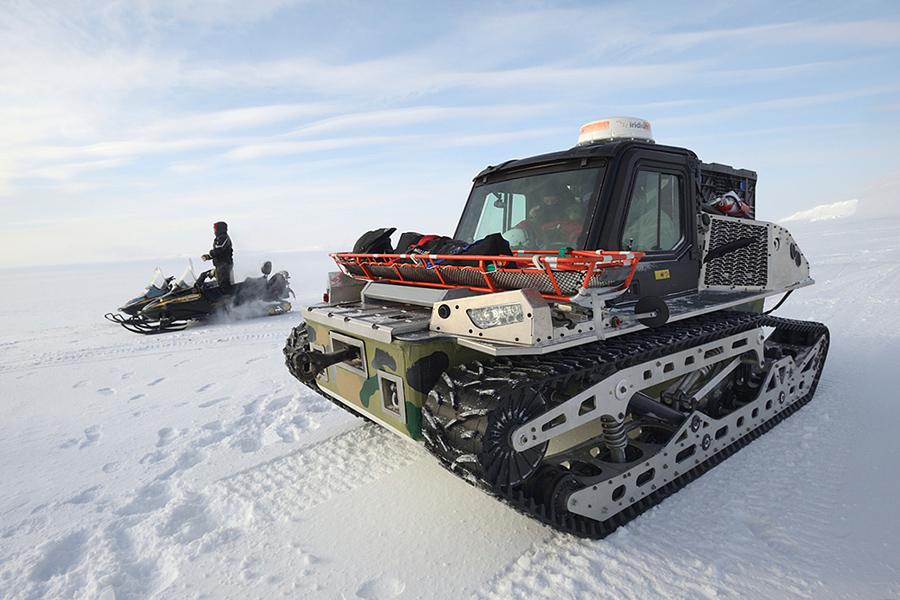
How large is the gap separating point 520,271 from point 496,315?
33 cm

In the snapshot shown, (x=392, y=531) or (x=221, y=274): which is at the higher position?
(x=221, y=274)

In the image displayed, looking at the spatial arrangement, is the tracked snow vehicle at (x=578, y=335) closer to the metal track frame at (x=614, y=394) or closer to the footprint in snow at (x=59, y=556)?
the metal track frame at (x=614, y=394)

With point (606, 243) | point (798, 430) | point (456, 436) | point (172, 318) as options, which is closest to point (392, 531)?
point (456, 436)

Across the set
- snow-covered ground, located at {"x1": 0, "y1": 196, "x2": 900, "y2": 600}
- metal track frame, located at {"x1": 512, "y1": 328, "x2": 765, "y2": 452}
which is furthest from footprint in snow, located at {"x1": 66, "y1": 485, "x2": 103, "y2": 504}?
metal track frame, located at {"x1": 512, "y1": 328, "x2": 765, "y2": 452}

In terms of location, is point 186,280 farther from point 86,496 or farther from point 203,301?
point 86,496

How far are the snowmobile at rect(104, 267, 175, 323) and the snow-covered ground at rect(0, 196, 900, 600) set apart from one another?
501 cm

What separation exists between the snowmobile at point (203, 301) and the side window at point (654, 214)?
975cm

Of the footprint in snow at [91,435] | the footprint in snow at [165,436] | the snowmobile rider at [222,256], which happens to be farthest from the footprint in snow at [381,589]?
the snowmobile rider at [222,256]

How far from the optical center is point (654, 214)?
3975mm

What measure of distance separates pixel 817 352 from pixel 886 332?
3139 millimetres

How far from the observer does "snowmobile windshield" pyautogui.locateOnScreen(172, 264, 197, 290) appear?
10836mm

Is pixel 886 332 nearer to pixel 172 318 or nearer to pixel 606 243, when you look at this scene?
pixel 606 243

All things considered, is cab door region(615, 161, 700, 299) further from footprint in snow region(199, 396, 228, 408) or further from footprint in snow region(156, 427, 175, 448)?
footprint in snow region(199, 396, 228, 408)

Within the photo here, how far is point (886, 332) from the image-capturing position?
7297 mm
